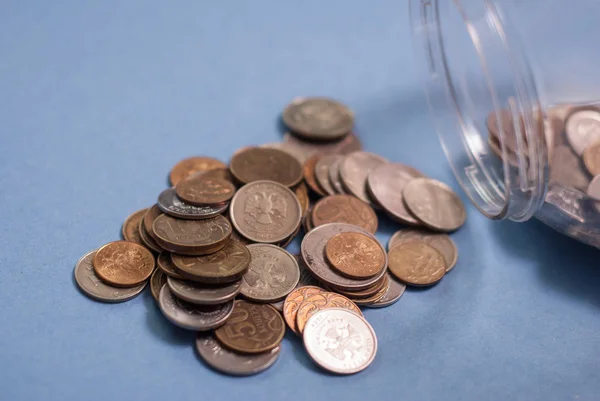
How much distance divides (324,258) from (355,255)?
0.08 meters

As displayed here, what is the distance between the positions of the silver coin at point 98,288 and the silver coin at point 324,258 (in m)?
0.40

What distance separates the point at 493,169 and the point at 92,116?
1227mm

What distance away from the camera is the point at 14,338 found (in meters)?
1.35

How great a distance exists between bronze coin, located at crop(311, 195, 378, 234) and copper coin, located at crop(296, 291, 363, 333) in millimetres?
236

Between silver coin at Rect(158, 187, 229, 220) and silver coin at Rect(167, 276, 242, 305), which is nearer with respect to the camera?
silver coin at Rect(167, 276, 242, 305)

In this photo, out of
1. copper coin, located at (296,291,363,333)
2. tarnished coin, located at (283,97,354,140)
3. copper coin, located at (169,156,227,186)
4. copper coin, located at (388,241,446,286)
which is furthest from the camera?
tarnished coin, located at (283,97,354,140)

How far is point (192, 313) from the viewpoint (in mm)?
1383

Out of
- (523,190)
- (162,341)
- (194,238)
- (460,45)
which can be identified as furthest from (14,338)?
(460,45)

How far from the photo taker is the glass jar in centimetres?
139

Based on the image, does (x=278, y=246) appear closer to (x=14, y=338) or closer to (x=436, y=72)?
(x=14, y=338)

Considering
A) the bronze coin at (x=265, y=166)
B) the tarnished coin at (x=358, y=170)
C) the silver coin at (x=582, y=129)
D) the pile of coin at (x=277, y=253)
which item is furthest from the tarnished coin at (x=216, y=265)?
the silver coin at (x=582, y=129)

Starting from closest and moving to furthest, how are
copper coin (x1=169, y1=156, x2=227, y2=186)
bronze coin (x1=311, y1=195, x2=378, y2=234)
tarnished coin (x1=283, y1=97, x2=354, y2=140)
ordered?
bronze coin (x1=311, y1=195, x2=378, y2=234), copper coin (x1=169, y1=156, x2=227, y2=186), tarnished coin (x1=283, y1=97, x2=354, y2=140)

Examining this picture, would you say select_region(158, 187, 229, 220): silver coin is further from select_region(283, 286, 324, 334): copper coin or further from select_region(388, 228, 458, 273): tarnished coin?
select_region(388, 228, 458, 273): tarnished coin

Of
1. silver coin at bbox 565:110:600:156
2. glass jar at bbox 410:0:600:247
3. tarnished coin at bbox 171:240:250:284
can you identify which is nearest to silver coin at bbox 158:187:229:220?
tarnished coin at bbox 171:240:250:284
